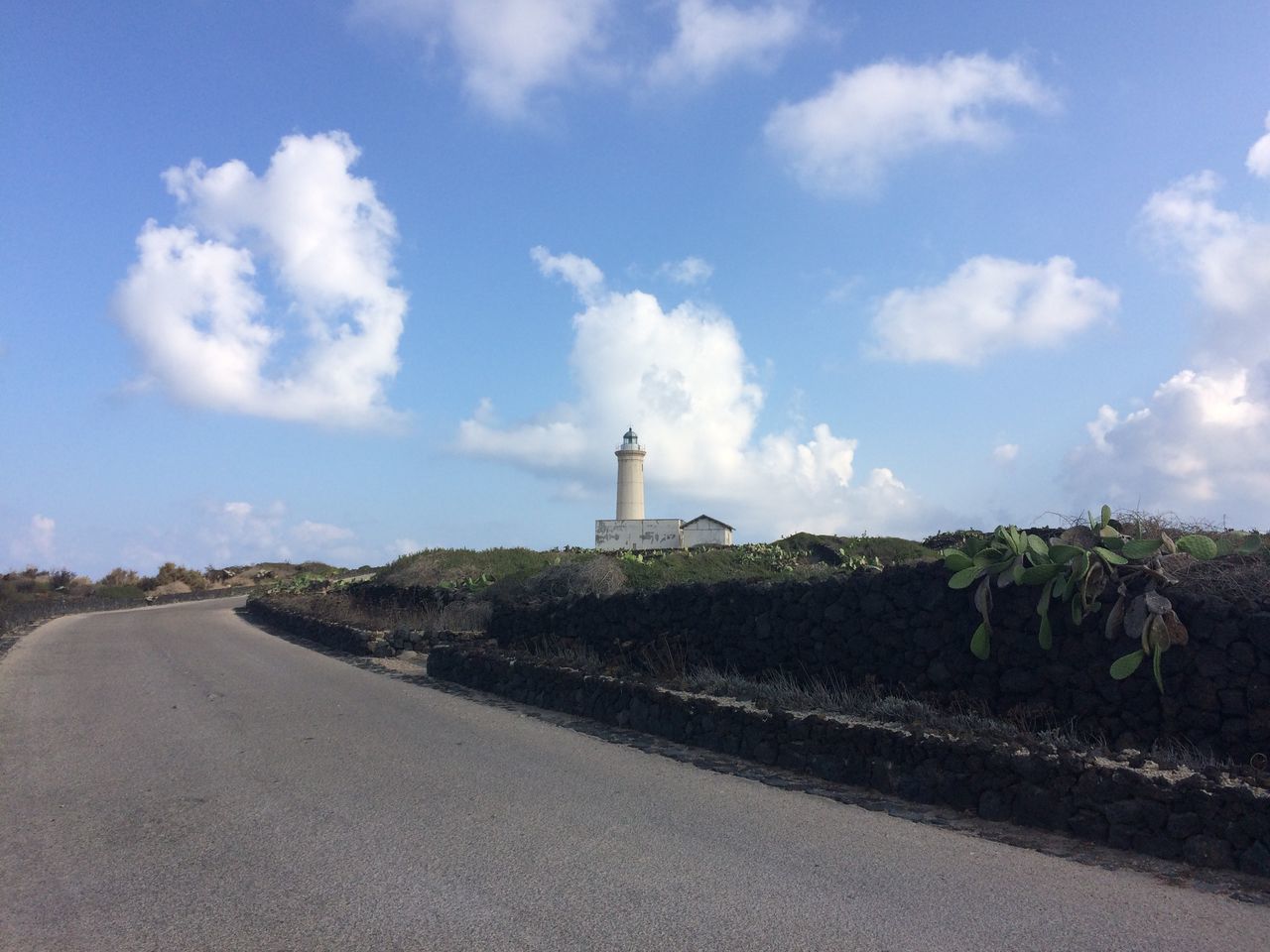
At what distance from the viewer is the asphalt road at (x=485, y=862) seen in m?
5.08

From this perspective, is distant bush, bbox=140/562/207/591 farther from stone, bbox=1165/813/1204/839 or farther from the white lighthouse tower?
stone, bbox=1165/813/1204/839

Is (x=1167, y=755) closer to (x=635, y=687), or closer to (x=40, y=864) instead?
(x=635, y=687)

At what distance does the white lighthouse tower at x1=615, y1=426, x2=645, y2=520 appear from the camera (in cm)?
4312

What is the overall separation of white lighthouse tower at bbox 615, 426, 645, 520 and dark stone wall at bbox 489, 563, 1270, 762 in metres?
27.6

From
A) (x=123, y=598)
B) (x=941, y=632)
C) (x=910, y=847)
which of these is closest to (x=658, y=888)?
(x=910, y=847)

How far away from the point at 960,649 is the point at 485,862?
5723mm

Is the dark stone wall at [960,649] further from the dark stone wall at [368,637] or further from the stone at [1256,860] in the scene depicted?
the dark stone wall at [368,637]

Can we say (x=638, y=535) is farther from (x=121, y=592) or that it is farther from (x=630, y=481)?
(x=121, y=592)

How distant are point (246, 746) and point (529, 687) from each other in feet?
15.0

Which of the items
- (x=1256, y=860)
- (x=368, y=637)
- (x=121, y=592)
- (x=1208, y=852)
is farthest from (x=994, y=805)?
(x=121, y=592)

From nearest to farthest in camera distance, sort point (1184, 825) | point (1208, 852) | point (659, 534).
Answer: point (1208, 852)
point (1184, 825)
point (659, 534)

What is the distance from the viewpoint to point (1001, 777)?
7438 millimetres

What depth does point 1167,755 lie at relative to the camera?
725 centimetres

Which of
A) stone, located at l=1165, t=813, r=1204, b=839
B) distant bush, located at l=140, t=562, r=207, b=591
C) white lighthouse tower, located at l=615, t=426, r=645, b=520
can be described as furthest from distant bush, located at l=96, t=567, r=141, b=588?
stone, located at l=1165, t=813, r=1204, b=839
